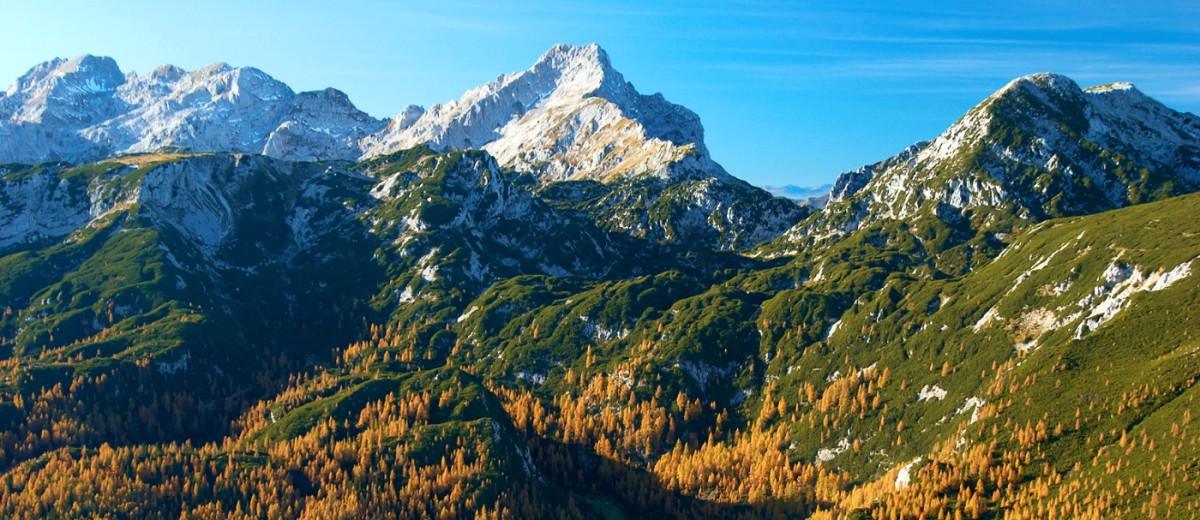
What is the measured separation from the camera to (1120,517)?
655 ft

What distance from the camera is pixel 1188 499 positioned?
194875 mm

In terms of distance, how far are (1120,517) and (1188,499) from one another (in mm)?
15226
